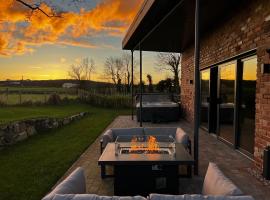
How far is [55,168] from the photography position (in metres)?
4.46

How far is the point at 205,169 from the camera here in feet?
14.5

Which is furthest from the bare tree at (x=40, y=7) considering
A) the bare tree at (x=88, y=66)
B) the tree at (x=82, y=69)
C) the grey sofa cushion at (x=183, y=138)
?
the bare tree at (x=88, y=66)

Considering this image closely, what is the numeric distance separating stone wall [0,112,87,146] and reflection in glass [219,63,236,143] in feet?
17.5

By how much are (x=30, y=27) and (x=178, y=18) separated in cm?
558

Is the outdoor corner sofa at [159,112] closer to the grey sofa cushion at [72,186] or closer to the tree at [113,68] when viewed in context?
the grey sofa cushion at [72,186]

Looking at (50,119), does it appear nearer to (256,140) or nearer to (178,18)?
(178,18)

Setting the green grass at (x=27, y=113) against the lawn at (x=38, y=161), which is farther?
the green grass at (x=27, y=113)

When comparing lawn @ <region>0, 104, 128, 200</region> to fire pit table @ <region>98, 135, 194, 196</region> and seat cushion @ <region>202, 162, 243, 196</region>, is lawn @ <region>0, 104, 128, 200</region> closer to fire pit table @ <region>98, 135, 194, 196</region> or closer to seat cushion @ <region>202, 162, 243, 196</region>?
fire pit table @ <region>98, 135, 194, 196</region>

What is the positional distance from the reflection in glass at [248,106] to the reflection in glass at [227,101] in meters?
0.44

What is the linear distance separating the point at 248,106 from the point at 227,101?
1.17 meters

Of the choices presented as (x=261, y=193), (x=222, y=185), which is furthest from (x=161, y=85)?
(x=222, y=185)

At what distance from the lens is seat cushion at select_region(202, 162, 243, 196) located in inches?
73.4

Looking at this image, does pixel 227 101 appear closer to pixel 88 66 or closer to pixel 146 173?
pixel 146 173

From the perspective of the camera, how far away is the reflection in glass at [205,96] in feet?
26.3
